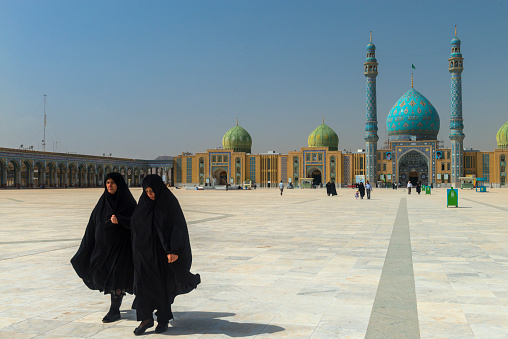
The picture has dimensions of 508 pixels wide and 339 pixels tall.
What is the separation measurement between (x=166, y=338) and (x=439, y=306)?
8.12ft

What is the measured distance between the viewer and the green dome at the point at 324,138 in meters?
68.5

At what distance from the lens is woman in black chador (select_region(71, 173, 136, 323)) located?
166 inches

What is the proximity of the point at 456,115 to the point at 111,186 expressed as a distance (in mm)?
59931

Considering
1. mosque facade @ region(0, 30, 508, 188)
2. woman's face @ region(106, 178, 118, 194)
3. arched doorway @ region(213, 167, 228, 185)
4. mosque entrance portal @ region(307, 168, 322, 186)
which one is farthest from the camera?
arched doorway @ region(213, 167, 228, 185)

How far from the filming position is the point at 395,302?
4.68m

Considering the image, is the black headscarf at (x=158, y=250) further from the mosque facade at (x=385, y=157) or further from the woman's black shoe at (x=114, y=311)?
the mosque facade at (x=385, y=157)

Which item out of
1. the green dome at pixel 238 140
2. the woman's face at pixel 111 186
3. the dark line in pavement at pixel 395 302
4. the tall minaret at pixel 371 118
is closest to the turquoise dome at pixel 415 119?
the tall minaret at pixel 371 118

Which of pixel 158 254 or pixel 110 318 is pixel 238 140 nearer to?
pixel 110 318

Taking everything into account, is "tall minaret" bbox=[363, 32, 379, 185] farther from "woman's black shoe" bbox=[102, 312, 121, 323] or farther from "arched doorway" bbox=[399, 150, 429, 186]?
"woman's black shoe" bbox=[102, 312, 121, 323]

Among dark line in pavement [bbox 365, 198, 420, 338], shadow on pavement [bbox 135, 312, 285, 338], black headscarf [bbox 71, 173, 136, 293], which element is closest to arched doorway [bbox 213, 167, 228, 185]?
dark line in pavement [bbox 365, 198, 420, 338]

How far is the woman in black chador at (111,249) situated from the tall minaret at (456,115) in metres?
59.8

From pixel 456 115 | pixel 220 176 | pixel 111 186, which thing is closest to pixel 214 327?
pixel 111 186

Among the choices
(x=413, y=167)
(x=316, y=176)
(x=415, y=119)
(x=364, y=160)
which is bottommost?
(x=316, y=176)

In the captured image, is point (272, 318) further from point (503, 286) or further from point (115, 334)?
point (503, 286)
